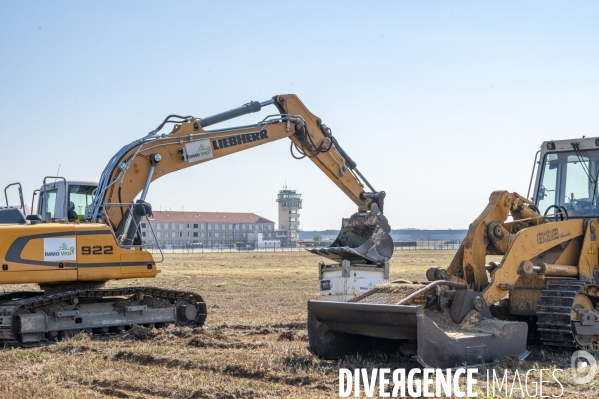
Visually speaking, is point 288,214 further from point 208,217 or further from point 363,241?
point 363,241

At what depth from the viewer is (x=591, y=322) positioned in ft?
37.2

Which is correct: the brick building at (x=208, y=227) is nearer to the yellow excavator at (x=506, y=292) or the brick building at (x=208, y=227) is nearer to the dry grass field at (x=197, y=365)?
the dry grass field at (x=197, y=365)

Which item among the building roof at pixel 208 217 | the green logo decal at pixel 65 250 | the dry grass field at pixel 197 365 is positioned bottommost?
the dry grass field at pixel 197 365

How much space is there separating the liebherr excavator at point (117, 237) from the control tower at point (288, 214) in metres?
121

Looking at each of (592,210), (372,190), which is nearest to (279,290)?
(372,190)

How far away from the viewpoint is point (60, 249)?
13992 millimetres

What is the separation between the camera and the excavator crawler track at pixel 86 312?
13.8 meters

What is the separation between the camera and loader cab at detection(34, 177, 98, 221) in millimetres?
15984

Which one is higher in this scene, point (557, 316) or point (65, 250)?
point (65, 250)

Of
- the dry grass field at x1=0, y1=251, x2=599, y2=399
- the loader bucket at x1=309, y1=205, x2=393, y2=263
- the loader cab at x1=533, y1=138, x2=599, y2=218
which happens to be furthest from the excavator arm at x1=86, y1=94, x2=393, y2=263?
the loader cab at x1=533, y1=138, x2=599, y2=218

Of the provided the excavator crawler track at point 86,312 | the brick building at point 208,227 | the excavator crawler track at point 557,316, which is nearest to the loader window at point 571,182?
Answer: the excavator crawler track at point 557,316

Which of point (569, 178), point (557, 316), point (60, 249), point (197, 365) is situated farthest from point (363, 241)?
point (197, 365)

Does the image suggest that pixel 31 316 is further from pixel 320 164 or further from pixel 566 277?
pixel 566 277

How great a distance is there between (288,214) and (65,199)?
125 metres
